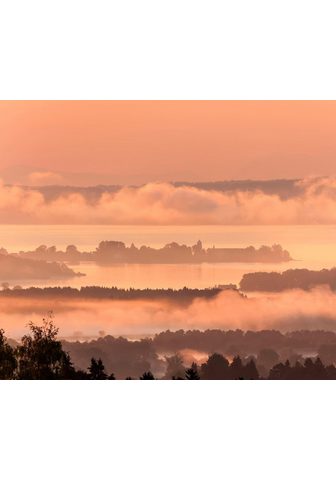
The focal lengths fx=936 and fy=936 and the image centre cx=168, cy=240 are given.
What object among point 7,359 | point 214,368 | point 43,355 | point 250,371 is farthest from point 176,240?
point 7,359

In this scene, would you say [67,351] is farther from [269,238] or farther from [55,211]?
[269,238]

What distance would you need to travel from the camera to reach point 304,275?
664 centimetres

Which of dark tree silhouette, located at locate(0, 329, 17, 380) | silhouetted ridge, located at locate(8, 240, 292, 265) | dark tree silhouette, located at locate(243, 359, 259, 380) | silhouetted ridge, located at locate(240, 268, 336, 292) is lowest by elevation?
dark tree silhouette, located at locate(243, 359, 259, 380)

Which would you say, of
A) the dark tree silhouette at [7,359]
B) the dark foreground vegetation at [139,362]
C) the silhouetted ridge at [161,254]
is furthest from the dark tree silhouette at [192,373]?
the dark tree silhouette at [7,359]

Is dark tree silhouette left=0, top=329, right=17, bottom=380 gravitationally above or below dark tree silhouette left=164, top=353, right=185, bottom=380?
above

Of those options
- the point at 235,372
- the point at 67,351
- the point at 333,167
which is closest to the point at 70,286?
the point at 67,351

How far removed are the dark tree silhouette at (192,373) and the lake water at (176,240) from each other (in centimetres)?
58

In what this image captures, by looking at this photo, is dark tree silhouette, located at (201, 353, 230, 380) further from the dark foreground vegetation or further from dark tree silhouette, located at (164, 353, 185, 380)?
dark tree silhouette, located at (164, 353, 185, 380)

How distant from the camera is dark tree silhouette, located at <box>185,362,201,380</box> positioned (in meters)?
6.55

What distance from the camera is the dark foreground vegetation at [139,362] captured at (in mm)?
6555

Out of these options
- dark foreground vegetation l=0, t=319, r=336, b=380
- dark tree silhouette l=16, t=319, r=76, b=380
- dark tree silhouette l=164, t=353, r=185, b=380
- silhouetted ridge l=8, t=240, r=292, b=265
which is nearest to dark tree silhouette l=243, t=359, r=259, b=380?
dark foreground vegetation l=0, t=319, r=336, b=380

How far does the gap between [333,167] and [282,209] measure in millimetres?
468

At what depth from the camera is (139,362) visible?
6590 millimetres
